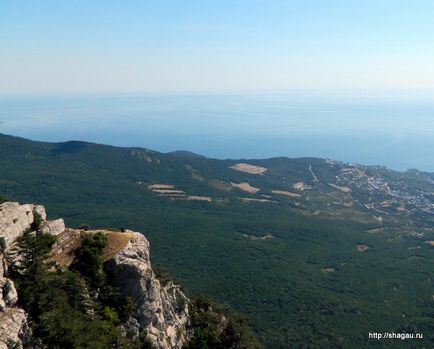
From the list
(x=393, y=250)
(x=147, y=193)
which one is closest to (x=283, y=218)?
(x=393, y=250)

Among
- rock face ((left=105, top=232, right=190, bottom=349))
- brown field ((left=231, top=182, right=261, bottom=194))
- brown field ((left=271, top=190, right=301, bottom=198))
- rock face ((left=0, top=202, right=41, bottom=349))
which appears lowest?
brown field ((left=271, top=190, right=301, bottom=198))

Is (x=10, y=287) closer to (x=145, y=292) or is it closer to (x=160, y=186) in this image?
(x=145, y=292)

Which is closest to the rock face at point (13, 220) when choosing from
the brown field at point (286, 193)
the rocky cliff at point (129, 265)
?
the rocky cliff at point (129, 265)

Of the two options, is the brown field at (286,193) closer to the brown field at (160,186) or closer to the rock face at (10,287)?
the brown field at (160,186)

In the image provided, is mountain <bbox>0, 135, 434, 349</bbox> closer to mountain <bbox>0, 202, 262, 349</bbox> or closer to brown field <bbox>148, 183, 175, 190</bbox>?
brown field <bbox>148, 183, 175, 190</bbox>

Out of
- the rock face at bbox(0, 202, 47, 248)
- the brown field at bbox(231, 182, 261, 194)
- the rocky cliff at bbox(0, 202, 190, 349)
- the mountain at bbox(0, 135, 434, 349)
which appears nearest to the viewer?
the rock face at bbox(0, 202, 47, 248)

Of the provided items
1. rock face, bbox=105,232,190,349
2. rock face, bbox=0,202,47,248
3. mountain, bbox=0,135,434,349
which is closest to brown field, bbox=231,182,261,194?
mountain, bbox=0,135,434,349

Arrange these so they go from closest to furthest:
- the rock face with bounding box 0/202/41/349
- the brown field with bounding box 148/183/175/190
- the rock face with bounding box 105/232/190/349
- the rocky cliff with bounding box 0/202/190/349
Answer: the rock face with bounding box 0/202/41/349 → the rocky cliff with bounding box 0/202/190/349 → the rock face with bounding box 105/232/190/349 → the brown field with bounding box 148/183/175/190
